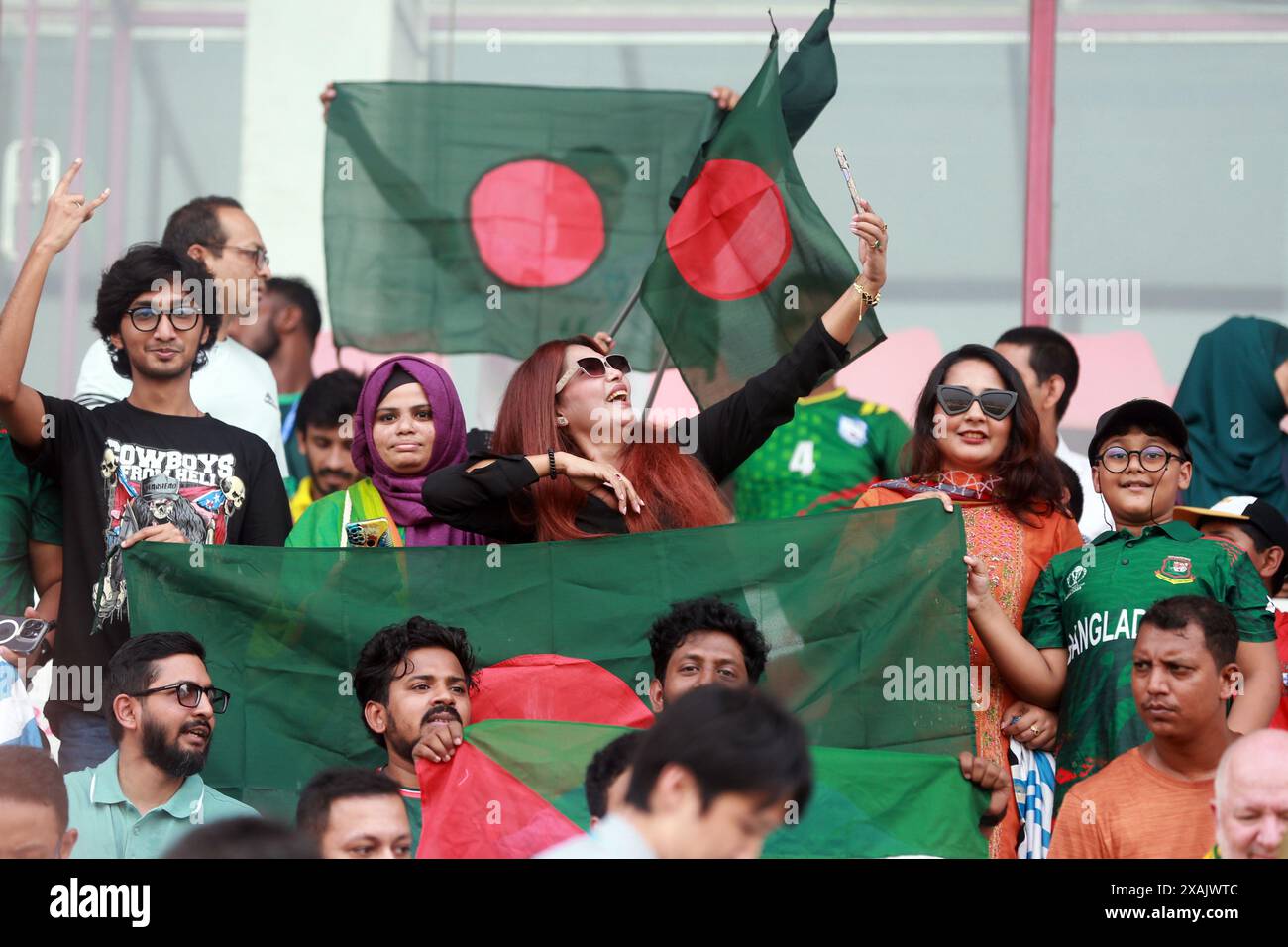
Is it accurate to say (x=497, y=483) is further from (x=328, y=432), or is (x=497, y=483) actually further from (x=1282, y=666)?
(x=1282, y=666)

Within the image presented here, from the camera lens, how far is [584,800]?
488 cm

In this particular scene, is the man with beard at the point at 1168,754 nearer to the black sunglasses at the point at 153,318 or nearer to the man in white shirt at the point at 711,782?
the man in white shirt at the point at 711,782

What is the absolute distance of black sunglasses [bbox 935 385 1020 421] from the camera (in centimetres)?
574

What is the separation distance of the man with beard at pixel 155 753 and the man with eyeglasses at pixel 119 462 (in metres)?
0.39

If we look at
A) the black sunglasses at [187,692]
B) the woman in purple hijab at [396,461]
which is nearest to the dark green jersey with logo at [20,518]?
the woman in purple hijab at [396,461]

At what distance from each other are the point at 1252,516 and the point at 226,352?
3.61 m

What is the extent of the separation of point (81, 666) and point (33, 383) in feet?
17.9

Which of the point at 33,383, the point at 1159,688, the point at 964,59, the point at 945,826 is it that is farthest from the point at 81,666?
the point at 964,59

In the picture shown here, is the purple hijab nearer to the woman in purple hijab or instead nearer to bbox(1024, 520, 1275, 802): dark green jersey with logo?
the woman in purple hijab

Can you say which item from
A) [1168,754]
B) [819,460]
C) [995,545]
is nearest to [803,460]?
[819,460]

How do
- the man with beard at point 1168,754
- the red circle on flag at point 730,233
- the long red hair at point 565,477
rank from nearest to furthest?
the man with beard at point 1168,754, the long red hair at point 565,477, the red circle on flag at point 730,233

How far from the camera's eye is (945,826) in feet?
16.4

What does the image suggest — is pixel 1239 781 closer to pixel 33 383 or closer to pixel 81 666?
pixel 81 666

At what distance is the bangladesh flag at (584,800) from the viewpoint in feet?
15.8
